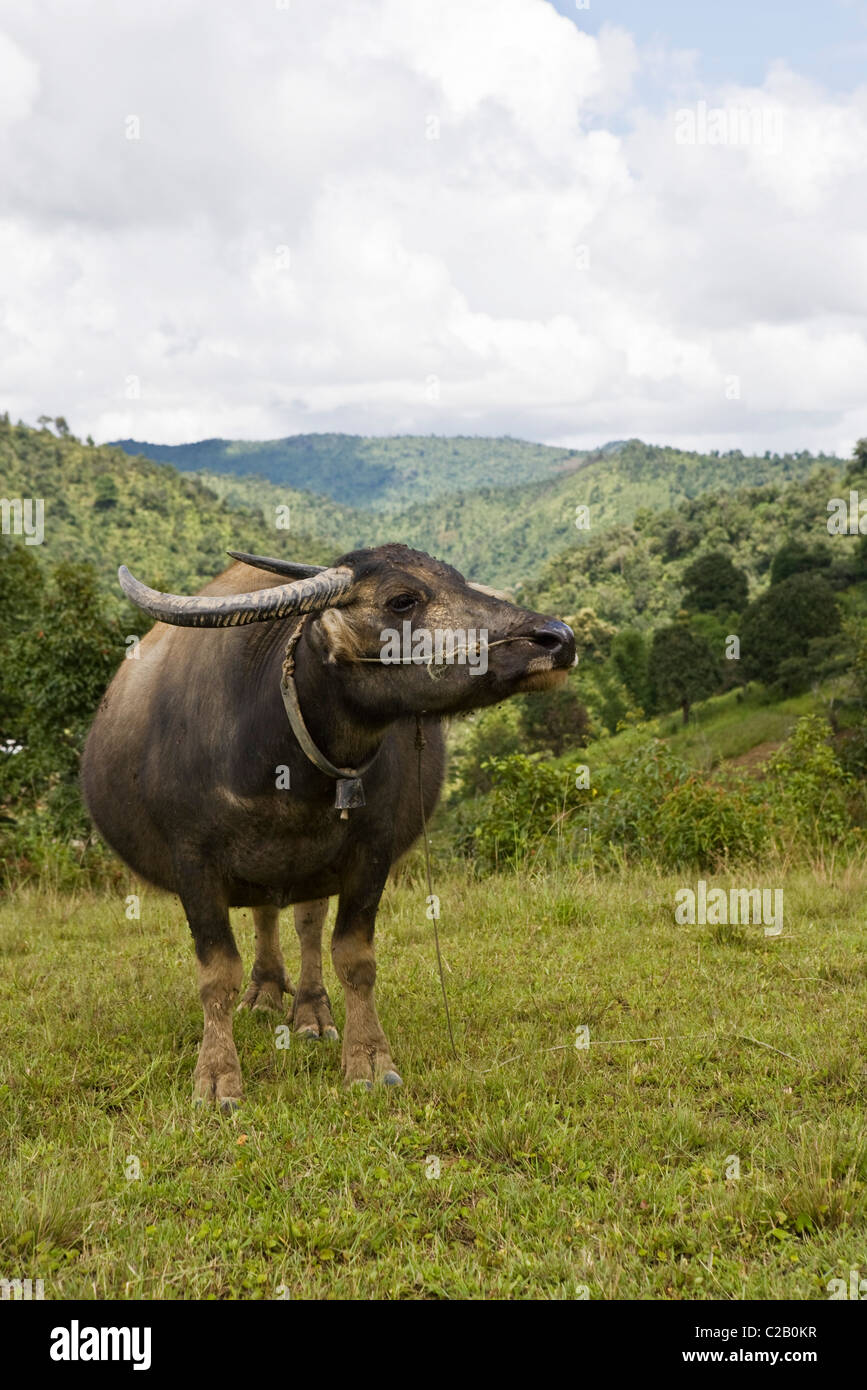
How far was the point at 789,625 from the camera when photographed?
231 ft

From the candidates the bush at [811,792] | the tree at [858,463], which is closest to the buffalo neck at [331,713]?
the bush at [811,792]

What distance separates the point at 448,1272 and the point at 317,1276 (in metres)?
0.38

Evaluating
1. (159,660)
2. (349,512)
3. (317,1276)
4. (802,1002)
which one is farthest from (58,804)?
(349,512)

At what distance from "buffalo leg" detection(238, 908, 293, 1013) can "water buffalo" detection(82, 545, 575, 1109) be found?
91 cm

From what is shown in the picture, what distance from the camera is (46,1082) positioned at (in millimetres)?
4656

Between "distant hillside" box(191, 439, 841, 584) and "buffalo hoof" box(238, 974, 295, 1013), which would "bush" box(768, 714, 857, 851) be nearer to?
"buffalo hoof" box(238, 974, 295, 1013)

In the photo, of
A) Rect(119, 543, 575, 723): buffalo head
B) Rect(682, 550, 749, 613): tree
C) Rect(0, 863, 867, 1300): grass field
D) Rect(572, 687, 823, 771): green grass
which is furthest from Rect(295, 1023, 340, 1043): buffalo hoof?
Rect(682, 550, 749, 613): tree

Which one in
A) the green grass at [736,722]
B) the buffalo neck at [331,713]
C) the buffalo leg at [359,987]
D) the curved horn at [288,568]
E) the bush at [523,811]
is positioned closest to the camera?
the buffalo neck at [331,713]

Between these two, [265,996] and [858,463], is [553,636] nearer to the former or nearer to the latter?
[265,996]

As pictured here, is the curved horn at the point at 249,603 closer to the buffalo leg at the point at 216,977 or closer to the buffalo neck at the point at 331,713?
the buffalo neck at the point at 331,713

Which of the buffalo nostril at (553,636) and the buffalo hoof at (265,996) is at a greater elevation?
the buffalo nostril at (553,636)

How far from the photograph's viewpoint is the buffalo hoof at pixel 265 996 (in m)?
6.23

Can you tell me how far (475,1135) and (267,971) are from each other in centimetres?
247

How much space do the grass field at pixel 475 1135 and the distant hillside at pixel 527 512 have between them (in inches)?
5146
